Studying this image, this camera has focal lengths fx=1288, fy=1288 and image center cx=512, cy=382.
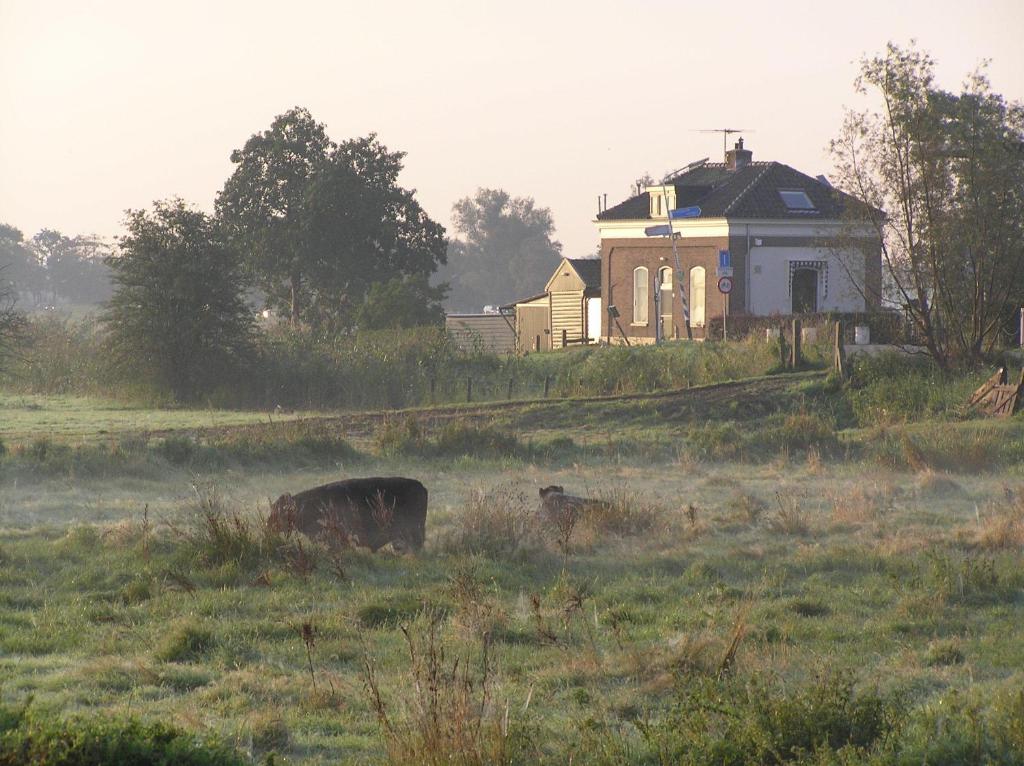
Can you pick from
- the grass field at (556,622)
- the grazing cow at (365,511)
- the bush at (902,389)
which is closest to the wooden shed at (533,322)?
the bush at (902,389)

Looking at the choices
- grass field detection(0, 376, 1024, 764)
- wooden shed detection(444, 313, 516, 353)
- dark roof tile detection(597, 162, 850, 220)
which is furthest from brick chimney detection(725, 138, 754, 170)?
grass field detection(0, 376, 1024, 764)

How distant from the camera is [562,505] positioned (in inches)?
511

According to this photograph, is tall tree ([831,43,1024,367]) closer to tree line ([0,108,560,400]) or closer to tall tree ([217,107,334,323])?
tree line ([0,108,560,400])

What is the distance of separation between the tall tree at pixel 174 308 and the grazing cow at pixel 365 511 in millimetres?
22418

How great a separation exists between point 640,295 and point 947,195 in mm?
24975

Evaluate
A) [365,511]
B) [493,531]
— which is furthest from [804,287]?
[365,511]

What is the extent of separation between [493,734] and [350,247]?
167 feet

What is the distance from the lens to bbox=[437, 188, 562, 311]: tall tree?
13725 cm

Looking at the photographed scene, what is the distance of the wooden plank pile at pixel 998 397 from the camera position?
2147cm

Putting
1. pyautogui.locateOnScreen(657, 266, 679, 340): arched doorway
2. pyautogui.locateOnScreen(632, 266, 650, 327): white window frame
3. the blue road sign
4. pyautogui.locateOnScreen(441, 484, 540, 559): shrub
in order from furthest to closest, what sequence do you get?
pyautogui.locateOnScreen(632, 266, 650, 327): white window frame, pyautogui.locateOnScreen(657, 266, 679, 340): arched doorway, the blue road sign, pyautogui.locateOnScreen(441, 484, 540, 559): shrub

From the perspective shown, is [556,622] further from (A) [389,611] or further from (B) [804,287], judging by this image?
(B) [804,287]

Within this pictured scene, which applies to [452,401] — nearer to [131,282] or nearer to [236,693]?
[131,282]

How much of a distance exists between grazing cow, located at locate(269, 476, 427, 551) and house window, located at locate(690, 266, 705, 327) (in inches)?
1426

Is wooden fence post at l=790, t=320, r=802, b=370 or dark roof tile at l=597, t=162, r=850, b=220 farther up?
dark roof tile at l=597, t=162, r=850, b=220
